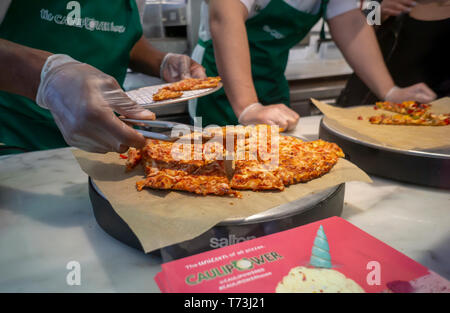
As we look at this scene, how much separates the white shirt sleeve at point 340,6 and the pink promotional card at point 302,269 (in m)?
2.14

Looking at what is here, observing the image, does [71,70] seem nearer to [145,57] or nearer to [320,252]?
[320,252]

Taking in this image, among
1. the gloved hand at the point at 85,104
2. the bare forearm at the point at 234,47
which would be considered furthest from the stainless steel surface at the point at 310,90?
the gloved hand at the point at 85,104

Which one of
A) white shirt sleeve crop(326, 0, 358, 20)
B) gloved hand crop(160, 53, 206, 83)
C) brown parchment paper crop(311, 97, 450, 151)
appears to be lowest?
brown parchment paper crop(311, 97, 450, 151)

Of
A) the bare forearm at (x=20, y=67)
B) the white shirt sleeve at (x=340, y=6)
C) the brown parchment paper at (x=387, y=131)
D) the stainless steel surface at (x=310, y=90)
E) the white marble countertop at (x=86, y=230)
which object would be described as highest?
the white shirt sleeve at (x=340, y=6)

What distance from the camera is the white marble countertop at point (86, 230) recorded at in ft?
2.78

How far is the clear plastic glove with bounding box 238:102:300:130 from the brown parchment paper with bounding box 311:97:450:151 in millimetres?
214

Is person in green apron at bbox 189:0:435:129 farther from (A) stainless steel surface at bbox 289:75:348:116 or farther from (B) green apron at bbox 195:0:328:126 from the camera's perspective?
(A) stainless steel surface at bbox 289:75:348:116

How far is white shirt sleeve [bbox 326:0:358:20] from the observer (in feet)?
8.00

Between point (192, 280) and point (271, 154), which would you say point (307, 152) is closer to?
point (271, 154)

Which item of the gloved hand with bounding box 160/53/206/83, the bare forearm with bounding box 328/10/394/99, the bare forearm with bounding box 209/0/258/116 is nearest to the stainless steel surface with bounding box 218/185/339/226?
the bare forearm with bounding box 209/0/258/116

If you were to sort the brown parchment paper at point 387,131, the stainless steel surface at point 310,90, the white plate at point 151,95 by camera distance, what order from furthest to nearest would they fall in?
the stainless steel surface at point 310,90, the white plate at point 151,95, the brown parchment paper at point 387,131

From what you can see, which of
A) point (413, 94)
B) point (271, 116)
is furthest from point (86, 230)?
point (413, 94)

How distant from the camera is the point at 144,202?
101cm

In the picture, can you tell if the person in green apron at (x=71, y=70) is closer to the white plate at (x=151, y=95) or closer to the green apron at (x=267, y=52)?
the white plate at (x=151, y=95)
